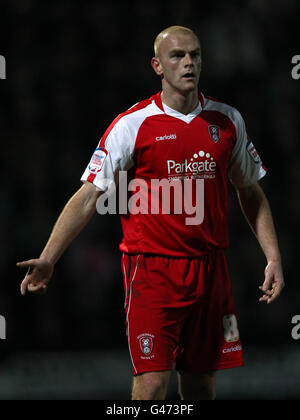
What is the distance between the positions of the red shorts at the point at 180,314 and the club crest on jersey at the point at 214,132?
587mm

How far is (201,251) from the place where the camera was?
4.02m

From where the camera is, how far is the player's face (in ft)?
13.0

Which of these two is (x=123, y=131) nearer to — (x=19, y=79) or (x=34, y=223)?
(x=34, y=223)

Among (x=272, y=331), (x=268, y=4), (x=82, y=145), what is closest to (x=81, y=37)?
(x=82, y=145)

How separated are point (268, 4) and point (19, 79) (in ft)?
9.11

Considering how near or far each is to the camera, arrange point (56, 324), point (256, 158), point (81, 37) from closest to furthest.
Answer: point (256, 158) → point (56, 324) → point (81, 37)

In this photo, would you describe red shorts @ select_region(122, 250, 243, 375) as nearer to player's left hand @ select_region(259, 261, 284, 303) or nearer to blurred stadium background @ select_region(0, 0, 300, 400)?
player's left hand @ select_region(259, 261, 284, 303)

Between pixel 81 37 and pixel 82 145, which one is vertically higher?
pixel 81 37

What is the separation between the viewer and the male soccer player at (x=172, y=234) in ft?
13.0

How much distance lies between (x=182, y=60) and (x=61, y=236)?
1.08 metres

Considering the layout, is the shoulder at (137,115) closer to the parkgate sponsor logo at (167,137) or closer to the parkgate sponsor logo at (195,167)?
the parkgate sponsor logo at (167,137)
